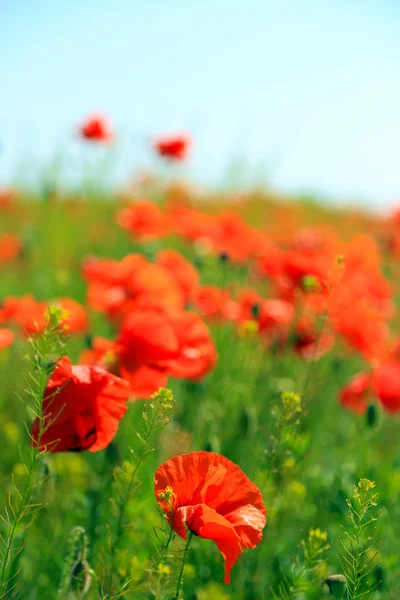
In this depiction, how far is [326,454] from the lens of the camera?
2.77m

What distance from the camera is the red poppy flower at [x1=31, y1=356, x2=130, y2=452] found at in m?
1.09

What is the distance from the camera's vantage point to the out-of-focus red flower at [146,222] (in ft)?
11.2

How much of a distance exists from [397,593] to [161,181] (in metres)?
4.03

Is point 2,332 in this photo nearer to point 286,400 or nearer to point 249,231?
point 286,400

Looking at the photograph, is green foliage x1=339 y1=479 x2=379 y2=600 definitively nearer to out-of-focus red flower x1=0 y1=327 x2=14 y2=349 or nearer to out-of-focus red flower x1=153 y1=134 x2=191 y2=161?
out-of-focus red flower x1=0 y1=327 x2=14 y2=349

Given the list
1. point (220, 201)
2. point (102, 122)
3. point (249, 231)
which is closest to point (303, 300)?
point (249, 231)

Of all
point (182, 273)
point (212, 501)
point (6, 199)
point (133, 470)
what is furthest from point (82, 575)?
point (6, 199)

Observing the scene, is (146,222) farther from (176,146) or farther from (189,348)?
(189,348)

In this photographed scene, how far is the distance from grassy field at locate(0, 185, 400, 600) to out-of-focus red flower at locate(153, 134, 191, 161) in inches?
13.3

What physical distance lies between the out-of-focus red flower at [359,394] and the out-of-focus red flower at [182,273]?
0.72 meters

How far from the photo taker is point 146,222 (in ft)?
11.3

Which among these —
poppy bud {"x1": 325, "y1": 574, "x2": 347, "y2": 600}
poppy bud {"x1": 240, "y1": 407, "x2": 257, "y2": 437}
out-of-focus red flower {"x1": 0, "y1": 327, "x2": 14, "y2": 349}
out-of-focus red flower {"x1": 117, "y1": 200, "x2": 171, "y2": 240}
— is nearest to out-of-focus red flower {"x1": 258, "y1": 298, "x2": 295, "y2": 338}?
poppy bud {"x1": 240, "y1": 407, "x2": 257, "y2": 437}

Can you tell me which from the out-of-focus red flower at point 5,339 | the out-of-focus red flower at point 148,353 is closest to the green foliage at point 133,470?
the out-of-focus red flower at point 148,353

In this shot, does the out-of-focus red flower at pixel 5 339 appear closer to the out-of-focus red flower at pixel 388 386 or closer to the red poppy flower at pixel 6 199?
the out-of-focus red flower at pixel 388 386
